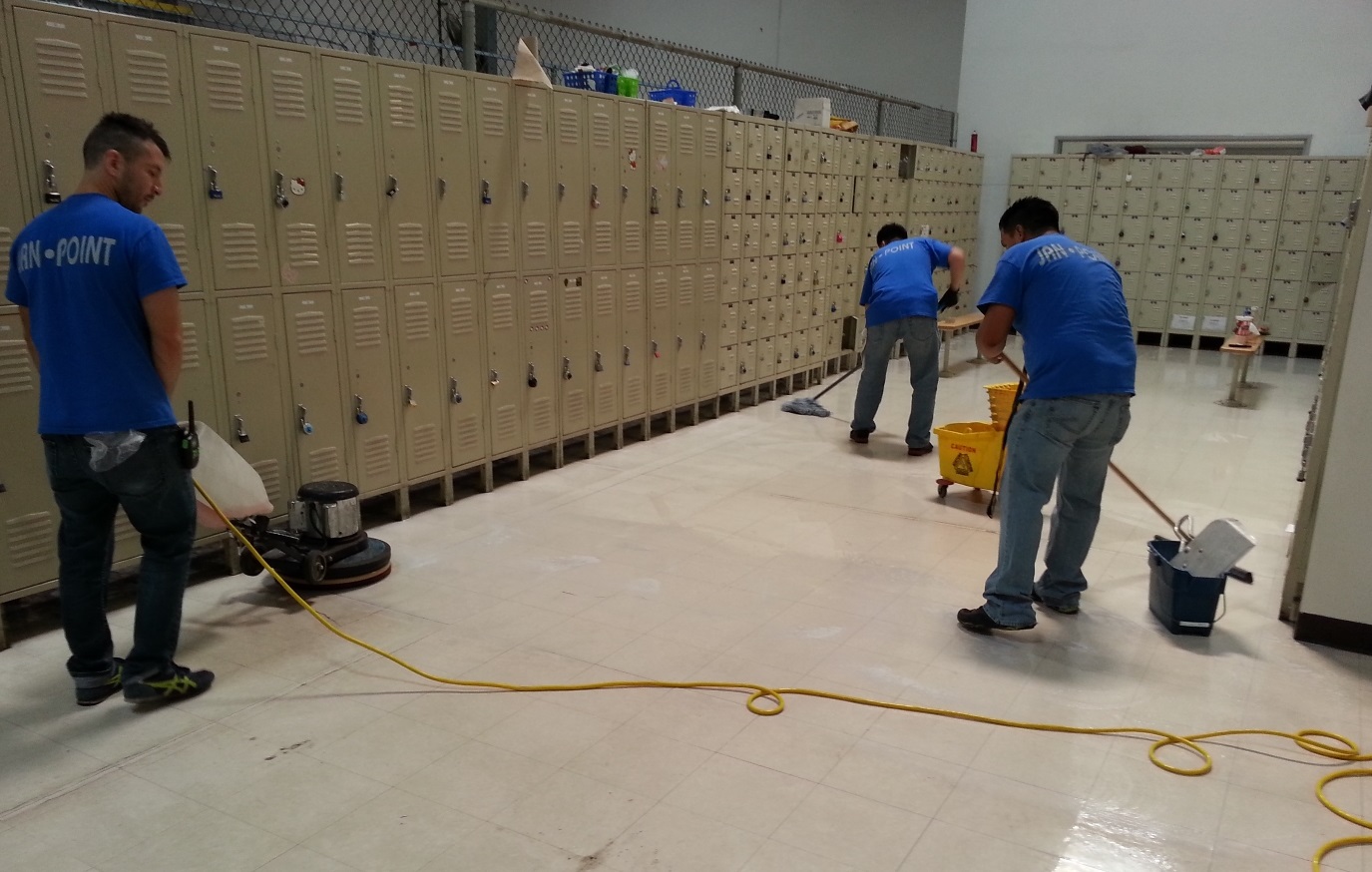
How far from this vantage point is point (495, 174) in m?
4.65

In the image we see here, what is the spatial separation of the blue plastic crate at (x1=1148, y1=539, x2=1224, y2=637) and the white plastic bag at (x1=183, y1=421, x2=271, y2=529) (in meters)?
3.37

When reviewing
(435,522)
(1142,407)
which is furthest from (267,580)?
(1142,407)

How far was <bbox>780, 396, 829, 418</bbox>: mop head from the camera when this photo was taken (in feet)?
22.8

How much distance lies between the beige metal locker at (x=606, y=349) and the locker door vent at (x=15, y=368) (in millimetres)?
2947

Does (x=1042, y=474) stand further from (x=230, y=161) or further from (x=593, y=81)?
(x=593, y=81)

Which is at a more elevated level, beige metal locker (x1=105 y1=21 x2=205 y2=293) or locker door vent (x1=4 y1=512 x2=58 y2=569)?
beige metal locker (x1=105 y1=21 x2=205 y2=293)

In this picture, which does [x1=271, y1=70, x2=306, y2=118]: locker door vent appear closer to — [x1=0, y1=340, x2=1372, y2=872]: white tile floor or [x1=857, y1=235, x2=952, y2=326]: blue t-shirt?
[x1=0, y1=340, x2=1372, y2=872]: white tile floor

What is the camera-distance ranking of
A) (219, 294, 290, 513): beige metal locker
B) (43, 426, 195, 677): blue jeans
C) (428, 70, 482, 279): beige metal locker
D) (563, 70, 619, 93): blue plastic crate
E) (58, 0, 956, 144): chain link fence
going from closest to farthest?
1. (43, 426, 195, 677): blue jeans
2. (219, 294, 290, 513): beige metal locker
3. (428, 70, 482, 279): beige metal locker
4. (563, 70, 619, 93): blue plastic crate
5. (58, 0, 956, 144): chain link fence

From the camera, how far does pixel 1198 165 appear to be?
10203 mm

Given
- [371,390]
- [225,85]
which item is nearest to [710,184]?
[371,390]

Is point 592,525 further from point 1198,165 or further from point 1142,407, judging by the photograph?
point 1198,165

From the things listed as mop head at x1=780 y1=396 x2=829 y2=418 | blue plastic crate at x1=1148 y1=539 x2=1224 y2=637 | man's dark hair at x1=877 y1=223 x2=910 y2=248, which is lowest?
mop head at x1=780 y1=396 x2=829 y2=418

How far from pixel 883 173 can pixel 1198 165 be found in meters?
4.06

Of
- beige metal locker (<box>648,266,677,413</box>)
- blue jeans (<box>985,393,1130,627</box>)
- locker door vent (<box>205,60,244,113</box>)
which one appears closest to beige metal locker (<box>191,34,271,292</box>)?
locker door vent (<box>205,60,244,113</box>)
